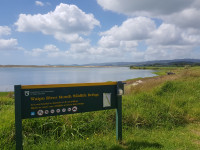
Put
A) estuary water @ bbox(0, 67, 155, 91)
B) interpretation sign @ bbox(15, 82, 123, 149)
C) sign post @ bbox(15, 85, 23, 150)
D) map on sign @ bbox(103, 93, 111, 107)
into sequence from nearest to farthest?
sign post @ bbox(15, 85, 23, 150) → interpretation sign @ bbox(15, 82, 123, 149) → map on sign @ bbox(103, 93, 111, 107) → estuary water @ bbox(0, 67, 155, 91)

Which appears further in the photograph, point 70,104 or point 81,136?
point 81,136

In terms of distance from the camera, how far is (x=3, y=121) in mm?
4168

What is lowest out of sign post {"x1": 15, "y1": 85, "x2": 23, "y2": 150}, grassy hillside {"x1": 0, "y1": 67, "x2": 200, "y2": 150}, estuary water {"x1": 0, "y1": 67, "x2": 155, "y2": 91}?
estuary water {"x1": 0, "y1": 67, "x2": 155, "y2": 91}

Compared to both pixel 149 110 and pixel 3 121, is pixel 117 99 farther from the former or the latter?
pixel 3 121

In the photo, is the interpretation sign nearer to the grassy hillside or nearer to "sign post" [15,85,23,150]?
"sign post" [15,85,23,150]

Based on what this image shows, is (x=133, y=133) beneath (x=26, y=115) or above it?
beneath

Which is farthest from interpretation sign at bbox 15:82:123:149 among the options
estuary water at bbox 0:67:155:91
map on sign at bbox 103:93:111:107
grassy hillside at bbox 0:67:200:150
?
estuary water at bbox 0:67:155:91

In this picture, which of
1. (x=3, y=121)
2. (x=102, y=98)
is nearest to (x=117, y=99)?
(x=102, y=98)

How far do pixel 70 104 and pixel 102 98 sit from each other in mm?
767

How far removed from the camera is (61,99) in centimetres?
350

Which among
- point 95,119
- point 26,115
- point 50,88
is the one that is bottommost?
point 95,119

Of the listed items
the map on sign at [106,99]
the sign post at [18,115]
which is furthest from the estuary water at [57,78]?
the map on sign at [106,99]

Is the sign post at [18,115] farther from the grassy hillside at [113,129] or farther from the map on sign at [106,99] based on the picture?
the map on sign at [106,99]

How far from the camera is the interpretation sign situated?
3.17 metres
